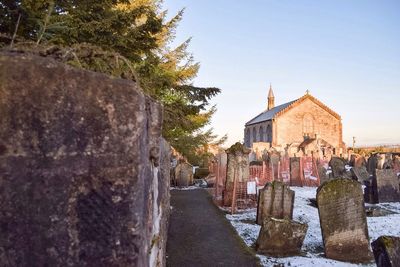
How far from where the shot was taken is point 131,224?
1.32 m

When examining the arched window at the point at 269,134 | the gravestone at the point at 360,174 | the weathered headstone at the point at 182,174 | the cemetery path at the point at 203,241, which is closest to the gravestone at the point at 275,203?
the cemetery path at the point at 203,241

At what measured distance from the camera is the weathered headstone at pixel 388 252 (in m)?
3.76

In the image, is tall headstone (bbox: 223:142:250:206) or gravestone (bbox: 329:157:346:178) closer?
tall headstone (bbox: 223:142:250:206)

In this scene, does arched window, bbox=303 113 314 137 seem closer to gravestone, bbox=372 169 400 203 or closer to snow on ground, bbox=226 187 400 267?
gravestone, bbox=372 169 400 203

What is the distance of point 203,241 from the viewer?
26.0 feet

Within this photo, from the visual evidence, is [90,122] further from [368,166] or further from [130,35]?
[368,166]

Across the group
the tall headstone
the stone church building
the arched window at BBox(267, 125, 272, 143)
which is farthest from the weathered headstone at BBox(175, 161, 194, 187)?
the arched window at BBox(267, 125, 272, 143)

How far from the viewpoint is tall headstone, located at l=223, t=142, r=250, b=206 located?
1259 cm

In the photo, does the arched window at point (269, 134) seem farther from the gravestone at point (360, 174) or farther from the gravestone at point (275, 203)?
the gravestone at point (275, 203)

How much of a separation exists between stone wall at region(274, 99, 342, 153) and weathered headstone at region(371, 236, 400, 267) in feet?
165

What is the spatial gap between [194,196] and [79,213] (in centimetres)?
1410

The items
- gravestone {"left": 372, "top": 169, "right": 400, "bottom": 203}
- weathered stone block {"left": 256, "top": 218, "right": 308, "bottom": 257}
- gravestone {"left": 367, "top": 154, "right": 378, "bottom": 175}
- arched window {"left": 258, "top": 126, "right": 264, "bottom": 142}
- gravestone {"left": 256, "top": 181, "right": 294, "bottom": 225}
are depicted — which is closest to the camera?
weathered stone block {"left": 256, "top": 218, "right": 308, "bottom": 257}

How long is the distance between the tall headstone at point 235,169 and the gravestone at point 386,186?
5.14 m

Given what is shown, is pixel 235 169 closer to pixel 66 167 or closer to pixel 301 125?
pixel 66 167
